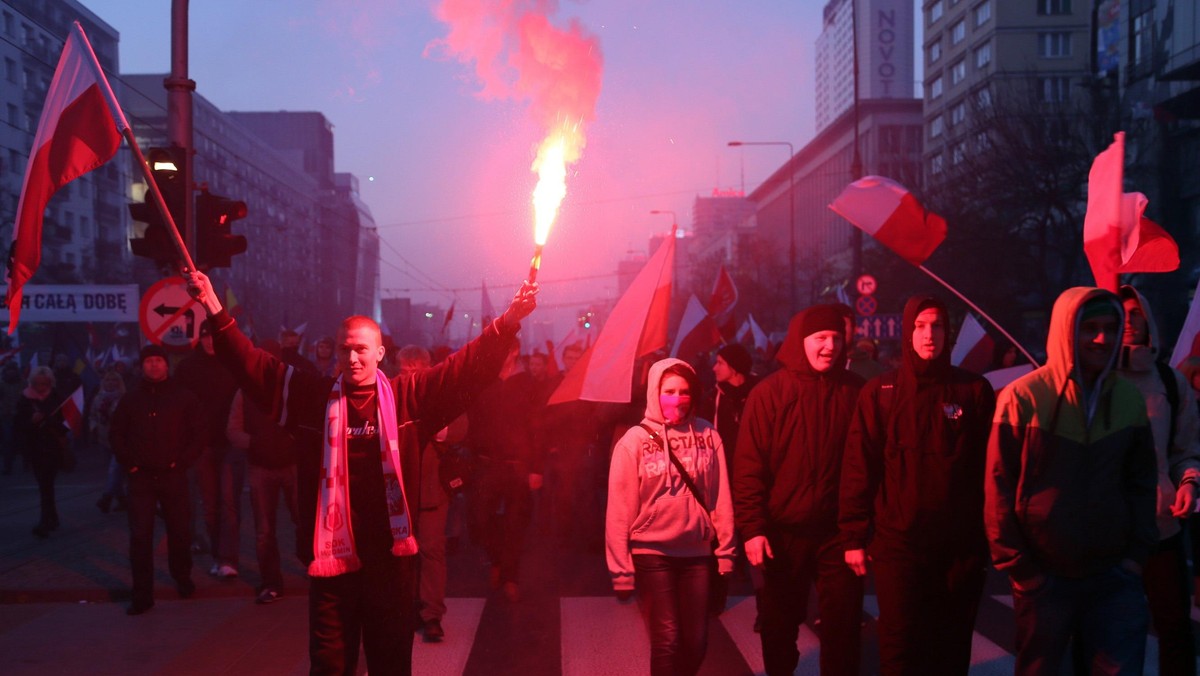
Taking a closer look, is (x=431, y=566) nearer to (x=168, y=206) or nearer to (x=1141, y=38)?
(x=168, y=206)

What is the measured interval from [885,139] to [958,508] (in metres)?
97.7

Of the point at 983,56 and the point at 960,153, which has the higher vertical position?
the point at 983,56

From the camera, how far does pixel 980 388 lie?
5.15 metres

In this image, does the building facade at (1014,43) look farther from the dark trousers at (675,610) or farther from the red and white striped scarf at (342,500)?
the red and white striped scarf at (342,500)

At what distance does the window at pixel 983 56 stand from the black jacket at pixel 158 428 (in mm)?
71946

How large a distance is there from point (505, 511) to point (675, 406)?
3.58 metres

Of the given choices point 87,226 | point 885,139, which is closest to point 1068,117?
point 87,226

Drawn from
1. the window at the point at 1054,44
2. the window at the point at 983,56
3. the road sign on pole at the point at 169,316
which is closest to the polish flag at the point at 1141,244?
the road sign on pole at the point at 169,316

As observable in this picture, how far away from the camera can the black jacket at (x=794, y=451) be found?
5629 millimetres

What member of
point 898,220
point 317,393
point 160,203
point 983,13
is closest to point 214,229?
point 160,203

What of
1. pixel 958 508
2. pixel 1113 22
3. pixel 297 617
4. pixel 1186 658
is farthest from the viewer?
pixel 1113 22

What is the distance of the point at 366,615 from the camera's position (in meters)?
Answer: 4.82

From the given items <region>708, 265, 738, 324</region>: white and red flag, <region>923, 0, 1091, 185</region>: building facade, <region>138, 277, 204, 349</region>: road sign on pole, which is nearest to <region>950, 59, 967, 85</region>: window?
<region>923, 0, 1091, 185</region>: building facade

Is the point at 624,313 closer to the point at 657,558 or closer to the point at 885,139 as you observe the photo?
the point at 657,558
